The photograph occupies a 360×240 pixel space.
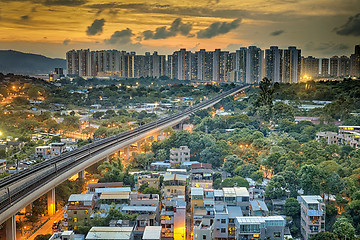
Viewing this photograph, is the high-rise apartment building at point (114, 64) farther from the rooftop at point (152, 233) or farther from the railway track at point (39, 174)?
Answer: the rooftop at point (152, 233)

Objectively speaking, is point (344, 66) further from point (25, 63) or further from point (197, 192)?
point (197, 192)

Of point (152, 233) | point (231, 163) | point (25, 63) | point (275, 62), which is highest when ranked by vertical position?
point (25, 63)

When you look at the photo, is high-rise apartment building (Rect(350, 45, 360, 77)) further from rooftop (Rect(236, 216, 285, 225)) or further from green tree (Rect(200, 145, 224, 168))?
rooftop (Rect(236, 216, 285, 225))

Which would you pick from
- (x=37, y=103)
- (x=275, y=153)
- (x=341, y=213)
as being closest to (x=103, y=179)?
(x=275, y=153)

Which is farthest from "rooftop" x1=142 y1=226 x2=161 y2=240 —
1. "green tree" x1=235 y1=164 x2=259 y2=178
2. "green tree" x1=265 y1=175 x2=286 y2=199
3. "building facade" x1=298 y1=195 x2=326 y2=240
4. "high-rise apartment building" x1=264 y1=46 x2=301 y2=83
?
"high-rise apartment building" x1=264 y1=46 x2=301 y2=83

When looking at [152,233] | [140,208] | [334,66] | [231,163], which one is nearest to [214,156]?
[231,163]

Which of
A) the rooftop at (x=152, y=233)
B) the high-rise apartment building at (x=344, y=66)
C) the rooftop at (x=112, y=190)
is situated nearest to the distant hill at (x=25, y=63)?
the high-rise apartment building at (x=344, y=66)

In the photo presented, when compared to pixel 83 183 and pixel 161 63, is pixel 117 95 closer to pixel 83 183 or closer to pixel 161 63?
pixel 161 63

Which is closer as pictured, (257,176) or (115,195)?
(115,195)

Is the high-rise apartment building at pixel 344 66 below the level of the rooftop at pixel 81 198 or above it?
above
